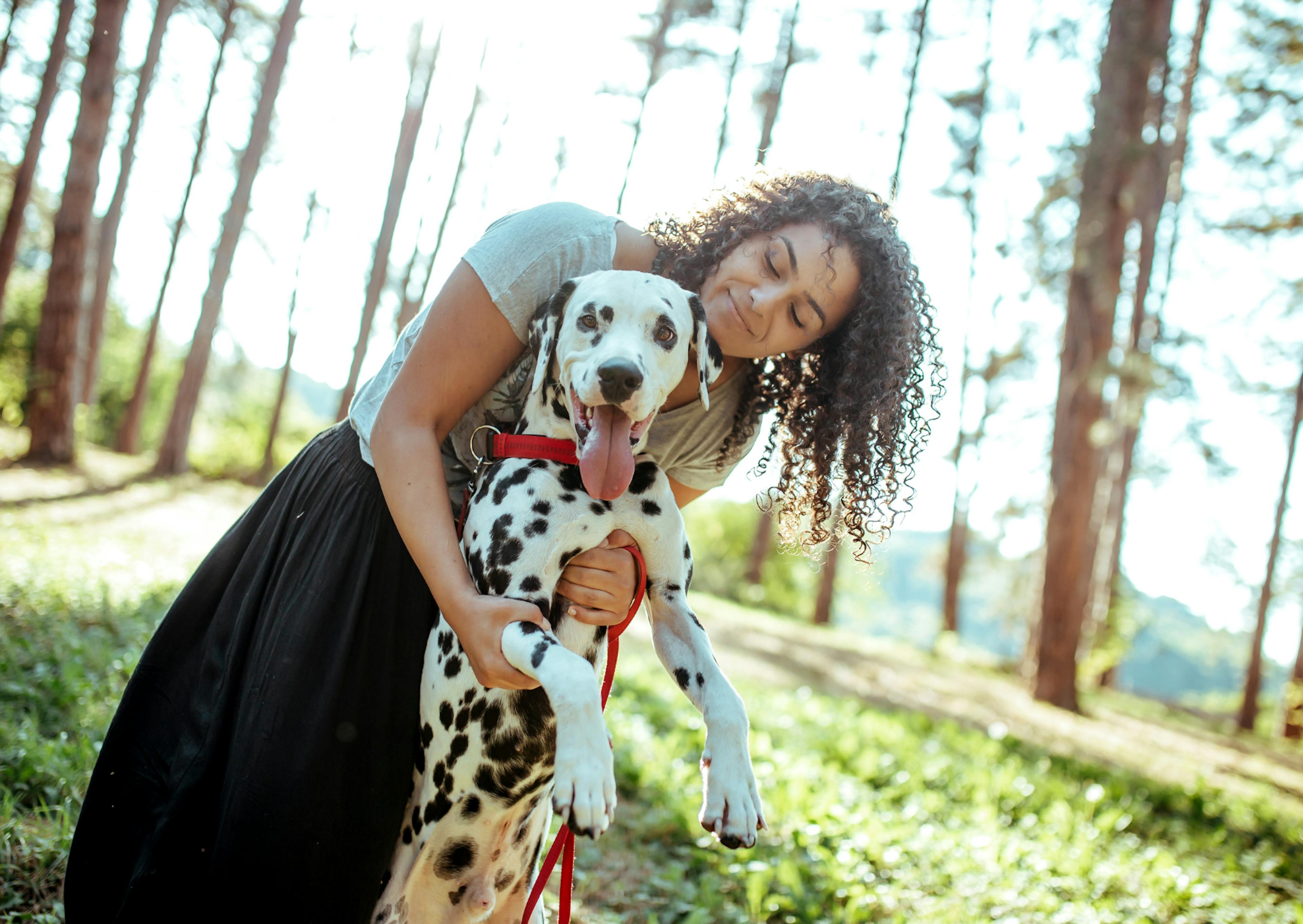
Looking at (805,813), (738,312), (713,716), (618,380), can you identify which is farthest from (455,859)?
(805,813)

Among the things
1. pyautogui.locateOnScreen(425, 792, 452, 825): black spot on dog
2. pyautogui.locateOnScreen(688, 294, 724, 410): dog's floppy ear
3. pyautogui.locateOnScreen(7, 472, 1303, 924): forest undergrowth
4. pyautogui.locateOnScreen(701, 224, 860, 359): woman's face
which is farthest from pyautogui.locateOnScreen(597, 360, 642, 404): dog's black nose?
pyautogui.locateOnScreen(7, 472, 1303, 924): forest undergrowth

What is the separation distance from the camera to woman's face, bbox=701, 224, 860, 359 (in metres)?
2.51

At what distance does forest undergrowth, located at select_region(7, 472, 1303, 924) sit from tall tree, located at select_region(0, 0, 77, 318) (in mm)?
5984

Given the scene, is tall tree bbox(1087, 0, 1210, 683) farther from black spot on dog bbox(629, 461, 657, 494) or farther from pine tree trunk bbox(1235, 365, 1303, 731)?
black spot on dog bbox(629, 461, 657, 494)

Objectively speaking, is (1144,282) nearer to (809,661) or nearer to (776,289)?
(809,661)

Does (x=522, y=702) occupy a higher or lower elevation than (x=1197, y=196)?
lower

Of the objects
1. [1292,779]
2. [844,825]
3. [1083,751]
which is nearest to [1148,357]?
[1083,751]

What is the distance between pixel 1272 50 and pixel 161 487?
18.8 metres

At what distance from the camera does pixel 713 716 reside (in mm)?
2090

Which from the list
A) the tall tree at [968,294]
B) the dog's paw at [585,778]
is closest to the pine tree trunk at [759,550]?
the tall tree at [968,294]

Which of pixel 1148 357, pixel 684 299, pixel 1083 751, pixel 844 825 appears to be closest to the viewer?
pixel 684 299

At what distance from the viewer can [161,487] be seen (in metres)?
13.7

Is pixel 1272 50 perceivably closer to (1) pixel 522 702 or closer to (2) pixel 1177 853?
(2) pixel 1177 853

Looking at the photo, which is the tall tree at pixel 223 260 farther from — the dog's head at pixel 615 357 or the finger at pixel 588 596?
the finger at pixel 588 596
